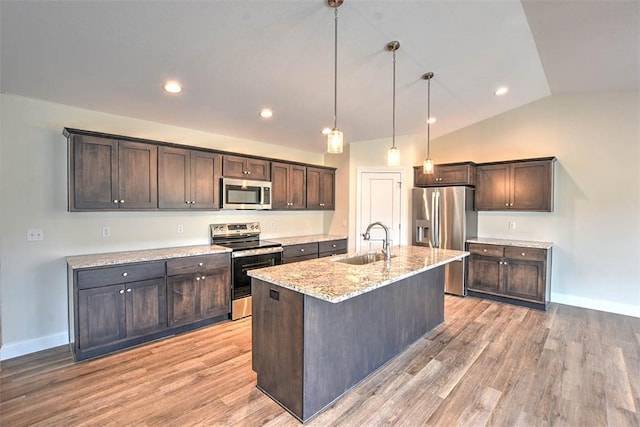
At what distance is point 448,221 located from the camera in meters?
4.86

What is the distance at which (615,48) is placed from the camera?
10.1ft

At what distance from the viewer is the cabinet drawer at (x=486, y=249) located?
450 centimetres

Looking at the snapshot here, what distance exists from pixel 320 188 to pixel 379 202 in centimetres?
108

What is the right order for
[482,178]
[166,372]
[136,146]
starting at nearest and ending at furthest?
1. [166,372]
2. [136,146]
3. [482,178]

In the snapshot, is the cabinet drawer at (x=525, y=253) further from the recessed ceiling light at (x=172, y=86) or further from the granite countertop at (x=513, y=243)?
the recessed ceiling light at (x=172, y=86)

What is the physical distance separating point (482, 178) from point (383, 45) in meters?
3.10

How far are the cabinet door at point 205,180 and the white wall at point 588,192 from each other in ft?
14.6

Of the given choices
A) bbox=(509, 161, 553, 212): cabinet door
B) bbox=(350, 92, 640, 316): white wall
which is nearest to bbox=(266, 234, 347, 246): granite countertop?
bbox=(509, 161, 553, 212): cabinet door

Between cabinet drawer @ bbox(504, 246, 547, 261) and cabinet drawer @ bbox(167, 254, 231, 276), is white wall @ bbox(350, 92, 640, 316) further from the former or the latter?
cabinet drawer @ bbox(167, 254, 231, 276)

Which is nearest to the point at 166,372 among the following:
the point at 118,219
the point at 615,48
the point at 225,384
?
the point at 225,384

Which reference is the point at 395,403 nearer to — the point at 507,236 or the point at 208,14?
the point at 208,14

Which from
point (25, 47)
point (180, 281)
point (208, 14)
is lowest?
point (180, 281)

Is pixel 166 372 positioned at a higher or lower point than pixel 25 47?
lower

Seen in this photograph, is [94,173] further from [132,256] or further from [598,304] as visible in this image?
[598,304]
